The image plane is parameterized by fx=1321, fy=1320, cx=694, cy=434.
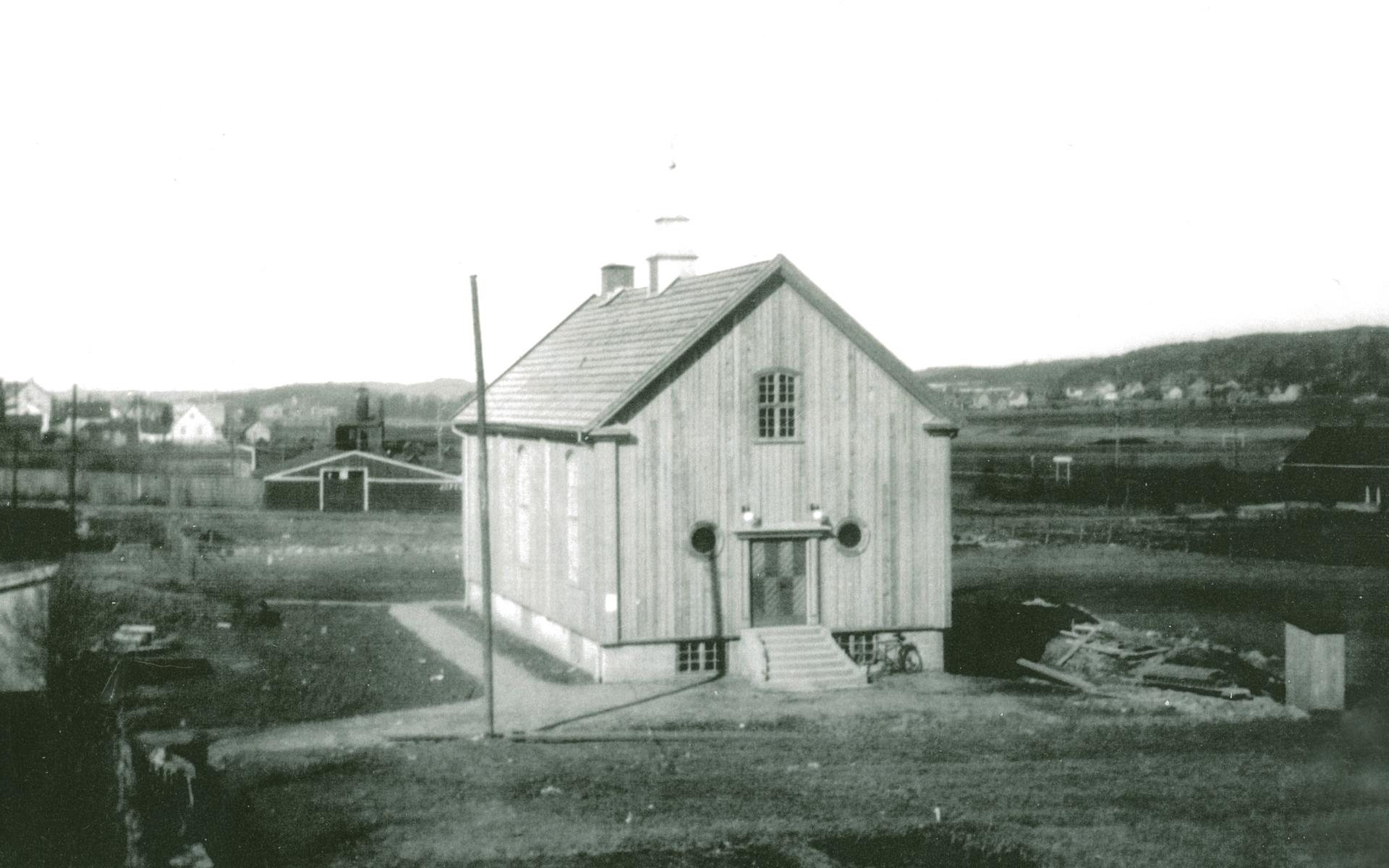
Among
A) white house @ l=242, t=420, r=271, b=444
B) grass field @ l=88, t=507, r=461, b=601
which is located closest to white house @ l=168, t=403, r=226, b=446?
white house @ l=242, t=420, r=271, b=444

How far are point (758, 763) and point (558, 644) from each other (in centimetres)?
982

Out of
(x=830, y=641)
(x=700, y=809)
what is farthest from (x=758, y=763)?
(x=830, y=641)

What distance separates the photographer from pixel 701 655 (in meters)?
27.2

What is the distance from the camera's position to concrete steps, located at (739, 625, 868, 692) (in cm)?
2609

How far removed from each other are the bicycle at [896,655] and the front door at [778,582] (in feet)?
5.95

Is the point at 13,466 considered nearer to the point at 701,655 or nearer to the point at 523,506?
the point at 523,506

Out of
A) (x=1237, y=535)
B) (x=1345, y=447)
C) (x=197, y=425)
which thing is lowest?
(x=1237, y=535)

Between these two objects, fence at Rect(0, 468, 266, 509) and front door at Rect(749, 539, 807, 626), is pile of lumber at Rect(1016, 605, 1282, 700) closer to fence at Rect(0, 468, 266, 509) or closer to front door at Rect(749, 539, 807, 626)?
front door at Rect(749, 539, 807, 626)

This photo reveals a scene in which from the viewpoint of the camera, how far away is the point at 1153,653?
3009 cm

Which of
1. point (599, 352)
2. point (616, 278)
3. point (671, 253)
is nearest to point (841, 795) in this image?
point (599, 352)

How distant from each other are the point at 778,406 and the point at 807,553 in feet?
10.3

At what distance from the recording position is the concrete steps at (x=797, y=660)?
85.6ft

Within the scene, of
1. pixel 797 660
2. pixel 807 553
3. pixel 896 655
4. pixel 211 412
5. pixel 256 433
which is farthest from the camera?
pixel 211 412

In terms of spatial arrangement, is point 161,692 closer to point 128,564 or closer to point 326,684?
point 326,684
